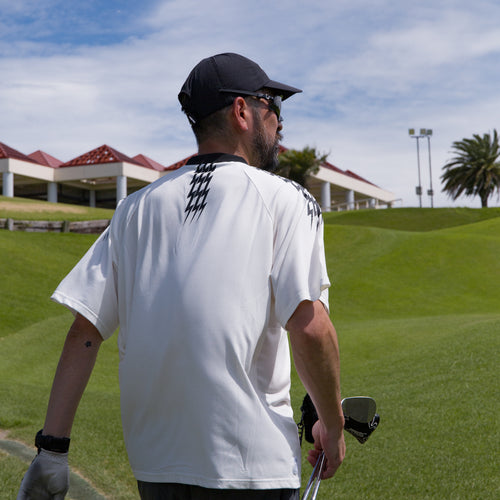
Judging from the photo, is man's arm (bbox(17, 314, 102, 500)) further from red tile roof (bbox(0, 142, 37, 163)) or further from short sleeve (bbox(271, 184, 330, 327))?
red tile roof (bbox(0, 142, 37, 163))

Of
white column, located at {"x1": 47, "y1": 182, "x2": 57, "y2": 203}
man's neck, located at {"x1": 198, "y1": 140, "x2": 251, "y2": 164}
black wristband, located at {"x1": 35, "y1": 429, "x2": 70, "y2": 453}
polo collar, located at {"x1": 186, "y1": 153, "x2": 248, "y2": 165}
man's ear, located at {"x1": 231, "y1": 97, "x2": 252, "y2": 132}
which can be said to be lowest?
black wristband, located at {"x1": 35, "y1": 429, "x2": 70, "y2": 453}

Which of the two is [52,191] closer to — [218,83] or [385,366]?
[385,366]

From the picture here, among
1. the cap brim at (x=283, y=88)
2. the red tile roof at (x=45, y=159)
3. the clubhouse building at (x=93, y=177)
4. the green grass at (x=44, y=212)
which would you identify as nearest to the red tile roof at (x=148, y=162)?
the clubhouse building at (x=93, y=177)

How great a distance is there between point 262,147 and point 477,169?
7336 cm

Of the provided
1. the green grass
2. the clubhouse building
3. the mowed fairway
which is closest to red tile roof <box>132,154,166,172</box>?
the clubhouse building

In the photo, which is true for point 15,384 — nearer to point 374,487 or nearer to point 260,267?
point 374,487

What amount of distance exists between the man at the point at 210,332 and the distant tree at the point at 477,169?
72.9 meters

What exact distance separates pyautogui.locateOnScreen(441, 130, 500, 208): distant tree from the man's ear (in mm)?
72703

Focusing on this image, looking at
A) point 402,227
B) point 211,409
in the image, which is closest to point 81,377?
point 211,409

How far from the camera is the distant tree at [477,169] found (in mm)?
70812

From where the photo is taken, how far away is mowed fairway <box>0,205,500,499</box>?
5844mm

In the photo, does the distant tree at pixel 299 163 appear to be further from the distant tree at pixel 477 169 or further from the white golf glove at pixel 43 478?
the white golf glove at pixel 43 478

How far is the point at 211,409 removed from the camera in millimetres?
1885

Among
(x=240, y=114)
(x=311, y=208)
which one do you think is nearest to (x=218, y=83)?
(x=240, y=114)
